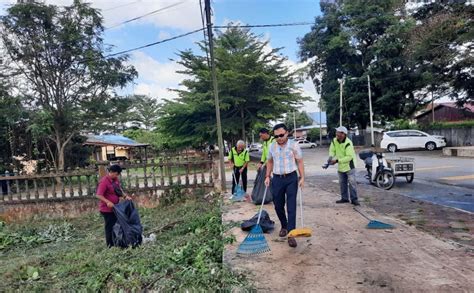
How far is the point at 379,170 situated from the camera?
10.3 m

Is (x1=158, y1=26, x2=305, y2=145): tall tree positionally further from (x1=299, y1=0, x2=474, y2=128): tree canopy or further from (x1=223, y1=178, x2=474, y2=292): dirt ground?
(x1=223, y1=178, x2=474, y2=292): dirt ground

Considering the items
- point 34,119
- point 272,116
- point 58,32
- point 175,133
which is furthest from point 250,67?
point 34,119

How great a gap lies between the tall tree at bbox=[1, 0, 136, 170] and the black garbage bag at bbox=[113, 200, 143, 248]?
1407cm

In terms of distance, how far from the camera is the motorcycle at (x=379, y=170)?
33.6ft

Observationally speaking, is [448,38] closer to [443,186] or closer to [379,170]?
[443,186]

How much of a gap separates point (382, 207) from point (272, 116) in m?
15.8

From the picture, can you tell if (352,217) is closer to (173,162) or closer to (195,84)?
(173,162)

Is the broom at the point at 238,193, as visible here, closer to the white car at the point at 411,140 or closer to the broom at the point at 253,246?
the broom at the point at 253,246

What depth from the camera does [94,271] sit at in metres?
4.58

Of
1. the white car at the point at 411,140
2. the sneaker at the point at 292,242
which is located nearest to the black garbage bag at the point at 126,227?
the sneaker at the point at 292,242

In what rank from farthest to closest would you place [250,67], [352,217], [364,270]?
1. [250,67]
2. [352,217]
3. [364,270]

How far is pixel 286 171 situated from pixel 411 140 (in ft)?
76.5

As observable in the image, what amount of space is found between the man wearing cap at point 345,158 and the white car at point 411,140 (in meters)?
19.1

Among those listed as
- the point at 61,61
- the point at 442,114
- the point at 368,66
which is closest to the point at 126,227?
the point at 61,61
